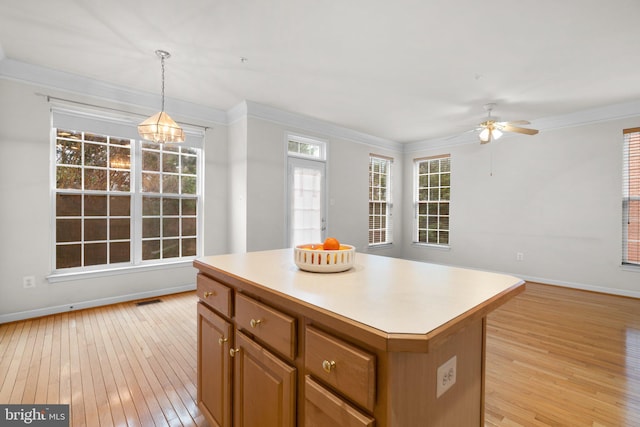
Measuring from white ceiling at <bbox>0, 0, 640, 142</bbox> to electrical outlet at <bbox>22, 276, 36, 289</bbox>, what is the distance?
2303 mm

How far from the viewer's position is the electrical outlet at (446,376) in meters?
0.86

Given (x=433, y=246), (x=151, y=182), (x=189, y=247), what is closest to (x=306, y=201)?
(x=189, y=247)

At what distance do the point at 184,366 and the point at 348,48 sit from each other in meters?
3.12

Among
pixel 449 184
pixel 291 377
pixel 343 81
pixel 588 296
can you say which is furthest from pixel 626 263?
pixel 291 377

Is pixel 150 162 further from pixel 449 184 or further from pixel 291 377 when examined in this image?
pixel 449 184

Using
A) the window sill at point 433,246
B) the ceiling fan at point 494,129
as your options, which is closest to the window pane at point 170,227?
the ceiling fan at point 494,129

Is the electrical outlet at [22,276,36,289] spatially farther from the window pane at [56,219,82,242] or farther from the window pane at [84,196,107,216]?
the window pane at [84,196,107,216]

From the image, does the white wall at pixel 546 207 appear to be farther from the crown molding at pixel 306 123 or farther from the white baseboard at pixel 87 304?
the white baseboard at pixel 87 304

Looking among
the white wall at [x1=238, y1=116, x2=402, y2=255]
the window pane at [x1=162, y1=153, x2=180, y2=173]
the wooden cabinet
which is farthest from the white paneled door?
the wooden cabinet

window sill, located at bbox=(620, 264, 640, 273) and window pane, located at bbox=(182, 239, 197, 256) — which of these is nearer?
window sill, located at bbox=(620, 264, 640, 273)

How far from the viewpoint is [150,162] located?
159 inches

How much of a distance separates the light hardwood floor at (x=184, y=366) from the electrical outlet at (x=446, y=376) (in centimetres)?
115

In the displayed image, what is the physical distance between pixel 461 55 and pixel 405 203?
13.5 ft

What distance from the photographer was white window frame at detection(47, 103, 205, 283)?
335cm
